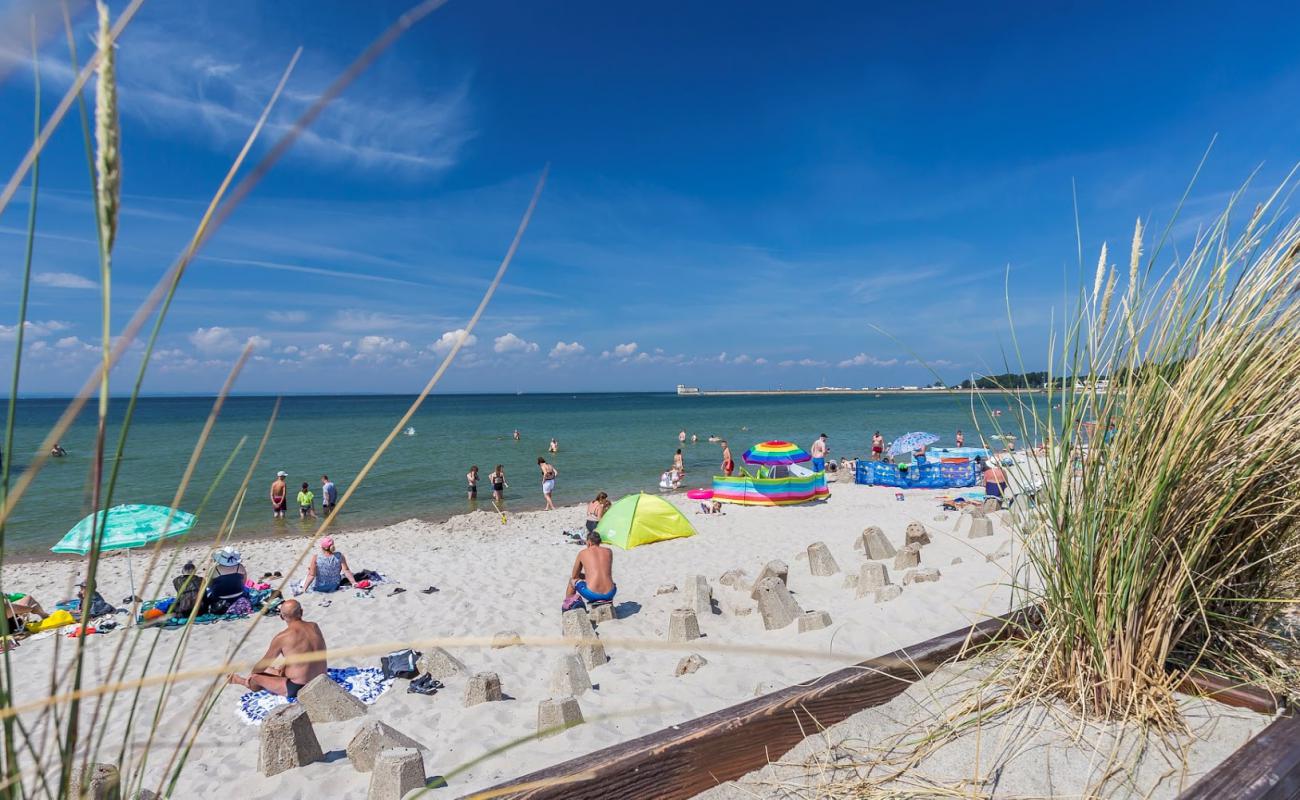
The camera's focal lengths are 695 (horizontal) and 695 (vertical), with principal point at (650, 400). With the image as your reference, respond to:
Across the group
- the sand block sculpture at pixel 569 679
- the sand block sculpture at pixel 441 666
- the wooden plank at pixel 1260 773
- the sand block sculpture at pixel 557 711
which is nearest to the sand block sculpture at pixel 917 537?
the sand block sculpture at pixel 569 679

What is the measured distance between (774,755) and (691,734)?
1.00ft

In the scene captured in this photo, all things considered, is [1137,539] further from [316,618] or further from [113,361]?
[316,618]

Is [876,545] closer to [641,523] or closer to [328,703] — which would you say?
[641,523]

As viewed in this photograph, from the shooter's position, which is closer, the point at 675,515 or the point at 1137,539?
the point at 1137,539

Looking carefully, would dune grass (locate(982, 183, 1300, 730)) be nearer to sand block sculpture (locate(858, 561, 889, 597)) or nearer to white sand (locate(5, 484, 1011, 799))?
white sand (locate(5, 484, 1011, 799))

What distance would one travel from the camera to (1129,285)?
211cm

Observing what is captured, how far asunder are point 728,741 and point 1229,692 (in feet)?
4.85

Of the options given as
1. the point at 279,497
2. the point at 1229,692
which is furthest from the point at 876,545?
the point at 279,497

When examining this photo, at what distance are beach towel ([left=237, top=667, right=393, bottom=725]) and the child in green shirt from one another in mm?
12215

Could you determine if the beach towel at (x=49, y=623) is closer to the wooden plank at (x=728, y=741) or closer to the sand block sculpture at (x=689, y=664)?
→ the sand block sculpture at (x=689, y=664)

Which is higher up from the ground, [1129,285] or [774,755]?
[1129,285]

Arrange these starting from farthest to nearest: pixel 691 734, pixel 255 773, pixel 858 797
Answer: pixel 255 773 < pixel 691 734 < pixel 858 797

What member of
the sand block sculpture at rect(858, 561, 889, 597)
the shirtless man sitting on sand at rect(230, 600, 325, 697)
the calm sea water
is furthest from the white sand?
the calm sea water

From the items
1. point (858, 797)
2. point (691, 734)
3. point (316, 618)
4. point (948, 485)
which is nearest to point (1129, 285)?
point (858, 797)
